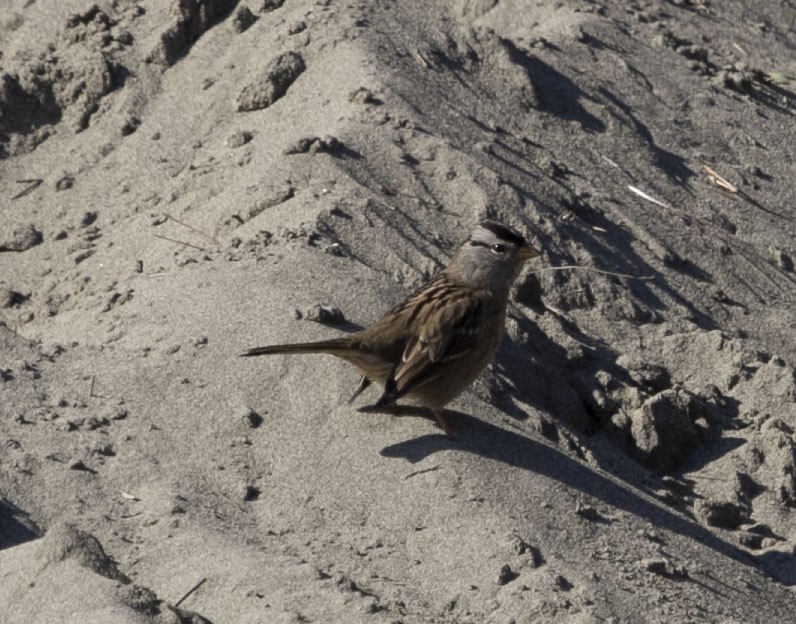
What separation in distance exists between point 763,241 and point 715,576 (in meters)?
3.22

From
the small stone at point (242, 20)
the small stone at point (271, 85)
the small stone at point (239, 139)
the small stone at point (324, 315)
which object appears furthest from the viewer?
the small stone at point (242, 20)

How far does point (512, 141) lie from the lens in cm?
870

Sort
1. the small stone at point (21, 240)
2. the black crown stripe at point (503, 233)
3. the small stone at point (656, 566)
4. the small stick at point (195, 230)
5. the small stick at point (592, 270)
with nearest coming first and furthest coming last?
the small stone at point (656, 566) < the black crown stripe at point (503, 233) < the small stick at point (195, 230) < the small stick at point (592, 270) < the small stone at point (21, 240)

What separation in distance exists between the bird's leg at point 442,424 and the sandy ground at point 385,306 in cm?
6

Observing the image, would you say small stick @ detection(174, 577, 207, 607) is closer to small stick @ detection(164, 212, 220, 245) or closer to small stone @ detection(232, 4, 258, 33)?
small stick @ detection(164, 212, 220, 245)

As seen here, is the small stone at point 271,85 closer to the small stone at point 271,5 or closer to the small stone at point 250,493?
the small stone at point 271,5

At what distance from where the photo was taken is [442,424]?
21.8 ft

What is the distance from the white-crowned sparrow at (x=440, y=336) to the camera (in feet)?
21.6

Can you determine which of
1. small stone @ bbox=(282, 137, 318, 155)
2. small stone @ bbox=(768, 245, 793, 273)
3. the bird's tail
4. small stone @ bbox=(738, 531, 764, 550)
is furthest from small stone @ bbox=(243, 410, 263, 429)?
small stone @ bbox=(768, 245, 793, 273)

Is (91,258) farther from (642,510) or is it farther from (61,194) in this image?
(642,510)

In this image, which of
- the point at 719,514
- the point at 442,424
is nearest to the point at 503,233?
the point at 442,424

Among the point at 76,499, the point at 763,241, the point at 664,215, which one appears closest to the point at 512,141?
the point at 664,215

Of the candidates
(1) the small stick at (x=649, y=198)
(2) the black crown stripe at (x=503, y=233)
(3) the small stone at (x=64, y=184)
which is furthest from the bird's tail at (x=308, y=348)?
(1) the small stick at (x=649, y=198)

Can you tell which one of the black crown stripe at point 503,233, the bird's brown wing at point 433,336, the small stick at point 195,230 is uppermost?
the black crown stripe at point 503,233
